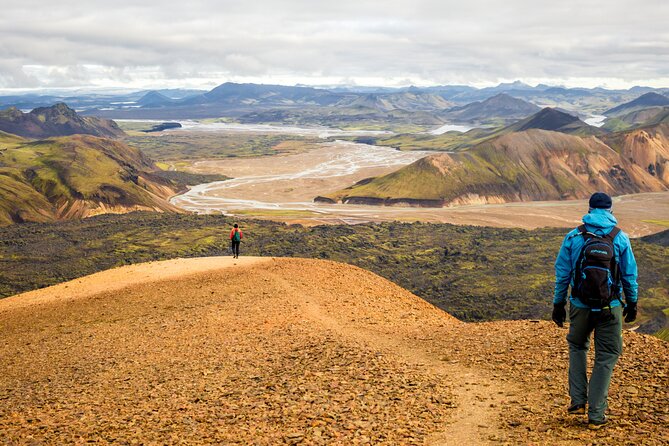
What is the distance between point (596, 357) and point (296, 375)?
6.91 m

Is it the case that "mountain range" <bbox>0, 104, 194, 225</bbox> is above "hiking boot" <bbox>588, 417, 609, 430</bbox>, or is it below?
below

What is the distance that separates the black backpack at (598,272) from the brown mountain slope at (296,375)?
220 centimetres

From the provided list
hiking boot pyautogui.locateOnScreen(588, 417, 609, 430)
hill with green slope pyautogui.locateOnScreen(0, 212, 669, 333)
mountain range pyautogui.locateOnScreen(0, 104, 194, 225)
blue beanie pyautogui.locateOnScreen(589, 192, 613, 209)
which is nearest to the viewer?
hiking boot pyautogui.locateOnScreen(588, 417, 609, 430)

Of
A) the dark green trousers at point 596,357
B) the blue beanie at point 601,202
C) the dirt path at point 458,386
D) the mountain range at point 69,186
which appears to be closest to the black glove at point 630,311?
the dark green trousers at point 596,357

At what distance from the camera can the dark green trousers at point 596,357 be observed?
10273 millimetres

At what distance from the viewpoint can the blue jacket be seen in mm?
10305

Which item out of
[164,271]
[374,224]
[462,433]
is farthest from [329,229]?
[462,433]

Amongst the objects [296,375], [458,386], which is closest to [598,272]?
[458,386]

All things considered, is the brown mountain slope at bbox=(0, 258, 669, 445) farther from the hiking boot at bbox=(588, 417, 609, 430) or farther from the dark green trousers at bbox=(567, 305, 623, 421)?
the dark green trousers at bbox=(567, 305, 623, 421)

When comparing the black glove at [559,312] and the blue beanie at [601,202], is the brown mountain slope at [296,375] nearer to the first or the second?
the black glove at [559,312]

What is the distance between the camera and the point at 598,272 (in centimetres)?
1020

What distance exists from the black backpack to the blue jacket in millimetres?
96

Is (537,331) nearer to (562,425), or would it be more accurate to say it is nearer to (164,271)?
(562,425)

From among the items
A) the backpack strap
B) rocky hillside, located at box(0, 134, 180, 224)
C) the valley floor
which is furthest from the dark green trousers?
rocky hillside, located at box(0, 134, 180, 224)
